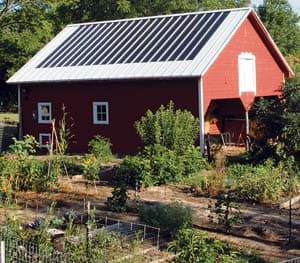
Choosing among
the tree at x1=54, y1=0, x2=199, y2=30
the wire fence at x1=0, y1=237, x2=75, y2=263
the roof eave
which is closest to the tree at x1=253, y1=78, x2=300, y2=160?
the roof eave

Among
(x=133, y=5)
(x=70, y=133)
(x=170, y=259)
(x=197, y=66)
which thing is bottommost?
(x=170, y=259)

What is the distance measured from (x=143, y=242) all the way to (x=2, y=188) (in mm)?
4440

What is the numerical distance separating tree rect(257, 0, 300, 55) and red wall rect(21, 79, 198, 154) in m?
40.2

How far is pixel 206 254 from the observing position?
8.19 metres

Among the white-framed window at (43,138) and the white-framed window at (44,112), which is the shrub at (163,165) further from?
the white-framed window at (44,112)

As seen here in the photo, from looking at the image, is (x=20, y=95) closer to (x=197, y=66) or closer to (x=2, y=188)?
(x=197, y=66)

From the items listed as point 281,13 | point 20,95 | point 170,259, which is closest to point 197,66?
point 20,95

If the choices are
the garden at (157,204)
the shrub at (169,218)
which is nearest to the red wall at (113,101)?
the garden at (157,204)

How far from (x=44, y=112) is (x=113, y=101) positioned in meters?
3.52

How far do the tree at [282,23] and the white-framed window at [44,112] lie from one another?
40039 mm

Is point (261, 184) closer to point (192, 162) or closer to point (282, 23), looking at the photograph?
point (192, 162)

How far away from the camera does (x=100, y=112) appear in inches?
975

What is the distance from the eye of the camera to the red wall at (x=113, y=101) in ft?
74.4

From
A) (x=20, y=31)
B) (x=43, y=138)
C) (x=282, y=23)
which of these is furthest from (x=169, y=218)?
(x=282, y=23)
